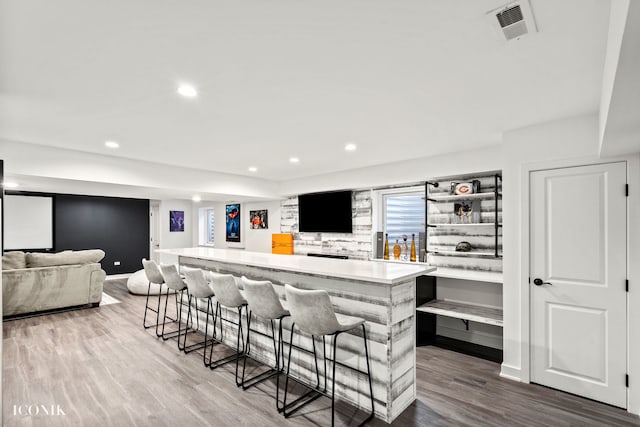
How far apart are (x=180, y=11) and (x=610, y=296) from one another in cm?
366

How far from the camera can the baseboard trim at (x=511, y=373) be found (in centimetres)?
308

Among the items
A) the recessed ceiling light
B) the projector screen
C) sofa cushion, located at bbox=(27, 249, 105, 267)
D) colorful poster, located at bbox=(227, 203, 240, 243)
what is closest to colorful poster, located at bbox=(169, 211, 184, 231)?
colorful poster, located at bbox=(227, 203, 240, 243)

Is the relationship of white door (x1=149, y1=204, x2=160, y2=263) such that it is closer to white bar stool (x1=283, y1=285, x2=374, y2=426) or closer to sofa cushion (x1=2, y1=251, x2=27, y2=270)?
sofa cushion (x1=2, y1=251, x2=27, y2=270)

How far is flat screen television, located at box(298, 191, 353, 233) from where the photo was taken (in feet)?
19.0

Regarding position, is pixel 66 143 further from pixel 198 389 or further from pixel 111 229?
pixel 111 229

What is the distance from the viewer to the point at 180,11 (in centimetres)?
151

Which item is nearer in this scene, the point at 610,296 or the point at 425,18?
the point at 425,18

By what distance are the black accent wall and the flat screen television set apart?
511 centimetres

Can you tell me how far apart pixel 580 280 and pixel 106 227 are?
31.3 ft

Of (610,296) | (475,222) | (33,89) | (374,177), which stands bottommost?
(610,296)

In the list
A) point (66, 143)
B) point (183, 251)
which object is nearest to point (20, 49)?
point (66, 143)

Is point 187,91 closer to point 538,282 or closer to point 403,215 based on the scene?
point 538,282

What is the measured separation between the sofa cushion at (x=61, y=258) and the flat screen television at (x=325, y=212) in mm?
3759

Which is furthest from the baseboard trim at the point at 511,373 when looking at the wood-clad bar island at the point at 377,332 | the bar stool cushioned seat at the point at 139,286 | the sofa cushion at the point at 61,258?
the sofa cushion at the point at 61,258
